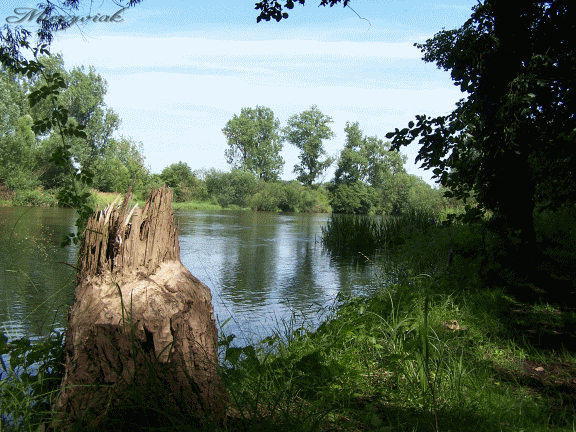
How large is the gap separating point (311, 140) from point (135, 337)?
213 ft

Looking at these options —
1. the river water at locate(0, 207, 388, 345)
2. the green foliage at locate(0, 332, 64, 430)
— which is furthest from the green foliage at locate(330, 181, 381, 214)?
the green foliage at locate(0, 332, 64, 430)

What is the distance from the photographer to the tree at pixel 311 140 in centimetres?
6606

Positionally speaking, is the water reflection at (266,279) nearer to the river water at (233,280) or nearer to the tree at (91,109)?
the river water at (233,280)

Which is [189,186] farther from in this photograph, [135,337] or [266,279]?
[135,337]

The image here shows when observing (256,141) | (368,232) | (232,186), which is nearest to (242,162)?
(256,141)

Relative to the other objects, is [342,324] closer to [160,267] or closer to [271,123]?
[160,267]

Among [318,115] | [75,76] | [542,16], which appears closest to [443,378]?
[542,16]

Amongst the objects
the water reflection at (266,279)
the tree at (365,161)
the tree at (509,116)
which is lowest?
the water reflection at (266,279)

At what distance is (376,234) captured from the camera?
45.3ft

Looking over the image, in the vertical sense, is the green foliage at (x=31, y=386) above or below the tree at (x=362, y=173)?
below

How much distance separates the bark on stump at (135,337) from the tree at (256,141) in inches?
2527

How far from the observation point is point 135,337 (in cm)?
197

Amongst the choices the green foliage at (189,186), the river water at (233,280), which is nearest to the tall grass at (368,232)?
the river water at (233,280)

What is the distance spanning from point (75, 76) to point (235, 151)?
997 inches
